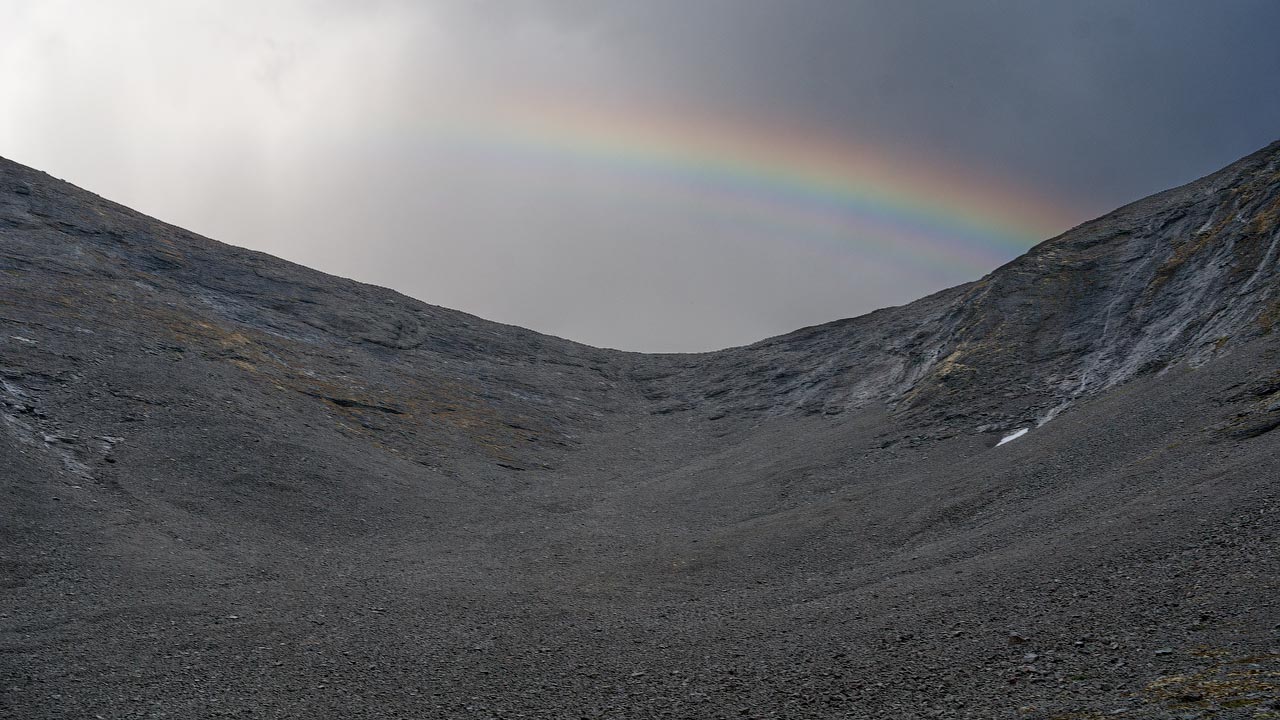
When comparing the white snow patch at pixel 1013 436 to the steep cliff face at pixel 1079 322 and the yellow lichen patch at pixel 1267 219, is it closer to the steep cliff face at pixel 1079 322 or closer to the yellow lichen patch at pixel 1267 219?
the steep cliff face at pixel 1079 322

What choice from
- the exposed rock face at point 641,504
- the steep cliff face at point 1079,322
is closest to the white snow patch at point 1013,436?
the exposed rock face at point 641,504

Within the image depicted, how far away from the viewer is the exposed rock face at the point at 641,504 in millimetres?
11484

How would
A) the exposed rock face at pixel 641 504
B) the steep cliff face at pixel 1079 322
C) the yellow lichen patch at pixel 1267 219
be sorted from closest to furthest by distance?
the exposed rock face at pixel 641 504 → the steep cliff face at pixel 1079 322 → the yellow lichen patch at pixel 1267 219

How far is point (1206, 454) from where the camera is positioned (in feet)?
57.2

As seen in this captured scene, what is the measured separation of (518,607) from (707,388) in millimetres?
36121

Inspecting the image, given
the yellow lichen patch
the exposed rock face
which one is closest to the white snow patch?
the exposed rock face

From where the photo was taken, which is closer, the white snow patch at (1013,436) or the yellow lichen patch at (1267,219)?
the white snow patch at (1013,436)

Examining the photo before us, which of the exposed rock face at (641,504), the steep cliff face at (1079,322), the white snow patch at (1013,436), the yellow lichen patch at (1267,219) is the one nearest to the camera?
the exposed rock face at (641,504)

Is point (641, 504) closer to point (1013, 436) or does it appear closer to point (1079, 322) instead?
point (1013, 436)

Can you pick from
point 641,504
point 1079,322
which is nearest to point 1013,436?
point 1079,322

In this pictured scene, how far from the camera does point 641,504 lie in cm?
2797

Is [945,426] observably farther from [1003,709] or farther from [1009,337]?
[1003,709]

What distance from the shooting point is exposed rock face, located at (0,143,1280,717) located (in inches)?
452

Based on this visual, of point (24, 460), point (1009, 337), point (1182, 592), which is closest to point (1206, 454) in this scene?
point (1182, 592)
